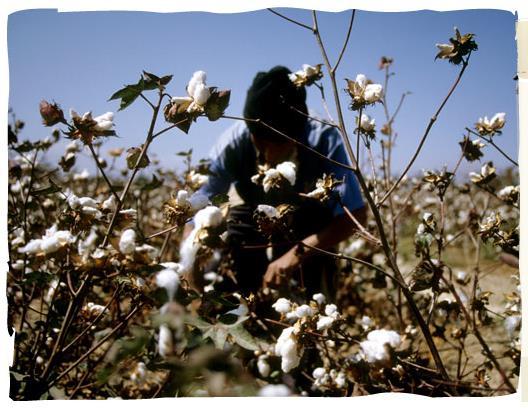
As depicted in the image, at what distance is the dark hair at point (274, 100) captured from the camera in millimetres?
1128

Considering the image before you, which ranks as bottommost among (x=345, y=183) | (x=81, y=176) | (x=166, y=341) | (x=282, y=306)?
(x=166, y=341)

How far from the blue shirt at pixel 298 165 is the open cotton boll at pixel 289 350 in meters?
0.51

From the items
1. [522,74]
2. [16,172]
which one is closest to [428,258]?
[522,74]

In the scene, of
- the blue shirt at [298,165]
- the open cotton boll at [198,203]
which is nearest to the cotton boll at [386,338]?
the open cotton boll at [198,203]

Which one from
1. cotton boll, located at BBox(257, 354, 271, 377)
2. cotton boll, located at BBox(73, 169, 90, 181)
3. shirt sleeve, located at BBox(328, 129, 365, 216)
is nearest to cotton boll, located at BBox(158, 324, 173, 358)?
cotton boll, located at BBox(257, 354, 271, 377)

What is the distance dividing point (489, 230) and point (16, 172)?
3.31 ft

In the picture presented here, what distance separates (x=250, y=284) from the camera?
1401 mm

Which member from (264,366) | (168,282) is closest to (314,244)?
(264,366)

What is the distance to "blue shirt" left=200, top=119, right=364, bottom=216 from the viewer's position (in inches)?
50.2

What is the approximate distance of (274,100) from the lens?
113 cm

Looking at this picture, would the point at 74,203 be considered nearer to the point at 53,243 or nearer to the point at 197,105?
the point at 53,243

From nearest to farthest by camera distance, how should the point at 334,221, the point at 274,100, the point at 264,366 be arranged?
1. the point at 264,366
2. the point at 274,100
3. the point at 334,221

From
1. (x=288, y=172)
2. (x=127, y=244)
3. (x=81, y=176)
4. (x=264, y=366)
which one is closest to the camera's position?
(x=127, y=244)

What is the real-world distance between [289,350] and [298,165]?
0.69 metres
